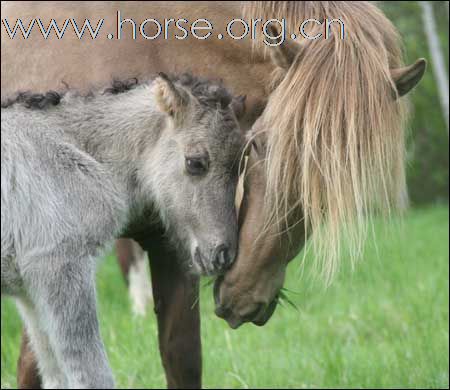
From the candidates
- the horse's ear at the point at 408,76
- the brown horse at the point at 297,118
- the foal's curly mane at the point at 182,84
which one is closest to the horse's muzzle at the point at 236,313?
the brown horse at the point at 297,118

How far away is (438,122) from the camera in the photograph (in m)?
15.3

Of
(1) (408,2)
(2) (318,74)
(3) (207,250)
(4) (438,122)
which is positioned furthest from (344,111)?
(4) (438,122)

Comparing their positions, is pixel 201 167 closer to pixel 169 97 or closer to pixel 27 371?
pixel 169 97

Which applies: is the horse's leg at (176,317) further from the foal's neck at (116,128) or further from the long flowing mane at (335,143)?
the long flowing mane at (335,143)

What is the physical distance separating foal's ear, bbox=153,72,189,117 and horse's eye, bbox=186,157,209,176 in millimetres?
199

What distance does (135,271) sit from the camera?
751 cm

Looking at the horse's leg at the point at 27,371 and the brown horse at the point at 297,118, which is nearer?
the brown horse at the point at 297,118

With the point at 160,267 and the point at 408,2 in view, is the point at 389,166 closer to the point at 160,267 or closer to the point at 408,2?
the point at 160,267

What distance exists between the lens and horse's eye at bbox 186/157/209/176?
12.0ft

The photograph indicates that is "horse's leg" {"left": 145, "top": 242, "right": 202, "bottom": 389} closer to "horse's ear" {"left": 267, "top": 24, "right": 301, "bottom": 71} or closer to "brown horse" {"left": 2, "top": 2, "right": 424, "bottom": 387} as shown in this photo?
"brown horse" {"left": 2, "top": 2, "right": 424, "bottom": 387}

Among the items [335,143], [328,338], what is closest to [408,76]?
[335,143]

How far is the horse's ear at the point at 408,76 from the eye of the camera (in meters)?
3.55

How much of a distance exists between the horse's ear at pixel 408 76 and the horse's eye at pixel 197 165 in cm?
80

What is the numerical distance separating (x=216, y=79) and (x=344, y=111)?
783 mm
